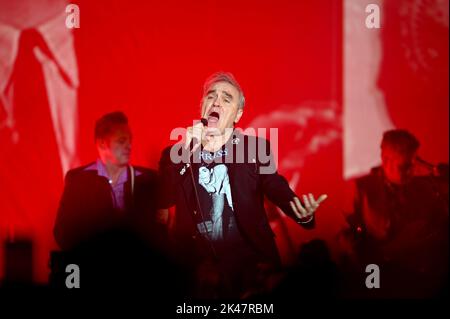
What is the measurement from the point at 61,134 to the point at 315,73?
1.74 meters

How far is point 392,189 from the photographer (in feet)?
13.6

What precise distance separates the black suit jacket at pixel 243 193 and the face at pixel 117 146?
0.26m

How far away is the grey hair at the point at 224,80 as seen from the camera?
3.95 metres

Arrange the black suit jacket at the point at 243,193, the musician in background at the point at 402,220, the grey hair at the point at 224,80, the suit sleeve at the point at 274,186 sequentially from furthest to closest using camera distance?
the musician in background at the point at 402,220 < the grey hair at the point at 224,80 < the black suit jacket at the point at 243,193 < the suit sleeve at the point at 274,186

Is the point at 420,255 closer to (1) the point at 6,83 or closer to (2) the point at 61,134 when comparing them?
(2) the point at 61,134

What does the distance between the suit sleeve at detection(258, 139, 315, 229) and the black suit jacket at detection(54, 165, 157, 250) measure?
28.0 inches

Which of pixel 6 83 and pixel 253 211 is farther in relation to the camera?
pixel 6 83

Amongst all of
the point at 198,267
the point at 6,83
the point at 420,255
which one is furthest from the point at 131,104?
the point at 420,255

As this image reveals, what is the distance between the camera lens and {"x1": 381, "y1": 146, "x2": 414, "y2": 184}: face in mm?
4164

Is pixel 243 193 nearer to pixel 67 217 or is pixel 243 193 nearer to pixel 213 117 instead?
pixel 213 117

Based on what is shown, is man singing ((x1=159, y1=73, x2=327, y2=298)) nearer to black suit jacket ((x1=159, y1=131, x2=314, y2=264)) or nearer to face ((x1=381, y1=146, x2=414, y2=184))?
black suit jacket ((x1=159, y1=131, x2=314, y2=264))

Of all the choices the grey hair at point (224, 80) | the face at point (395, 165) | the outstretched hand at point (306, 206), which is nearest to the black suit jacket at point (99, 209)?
the grey hair at point (224, 80)

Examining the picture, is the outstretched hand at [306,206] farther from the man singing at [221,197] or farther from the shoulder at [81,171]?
the shoulder at [81,171]

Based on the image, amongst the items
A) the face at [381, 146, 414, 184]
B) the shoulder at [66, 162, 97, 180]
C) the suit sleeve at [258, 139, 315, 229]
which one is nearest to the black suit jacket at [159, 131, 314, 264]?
the suit sleeve at [258, 139, 315, 229]
